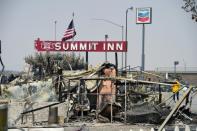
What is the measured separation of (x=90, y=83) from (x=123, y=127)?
7615mm

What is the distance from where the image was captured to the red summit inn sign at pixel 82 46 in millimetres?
40500

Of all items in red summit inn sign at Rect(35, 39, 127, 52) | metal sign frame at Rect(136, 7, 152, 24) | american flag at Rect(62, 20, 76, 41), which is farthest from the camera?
metal sign frame at Rect(136, 7, 152, 24)

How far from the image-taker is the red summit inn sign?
4050 centimetres

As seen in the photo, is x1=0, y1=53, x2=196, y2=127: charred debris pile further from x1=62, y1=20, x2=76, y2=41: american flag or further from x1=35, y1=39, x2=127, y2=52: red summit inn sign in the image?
x1=62, y1=20, x2=76, y2=41: american flag

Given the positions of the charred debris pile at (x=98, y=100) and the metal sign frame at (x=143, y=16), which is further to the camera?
the metal sign frame at (x=143, y=16)

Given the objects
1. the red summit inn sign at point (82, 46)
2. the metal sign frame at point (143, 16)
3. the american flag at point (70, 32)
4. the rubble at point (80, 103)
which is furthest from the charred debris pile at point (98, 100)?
the metal sign frame at point (143, 16)

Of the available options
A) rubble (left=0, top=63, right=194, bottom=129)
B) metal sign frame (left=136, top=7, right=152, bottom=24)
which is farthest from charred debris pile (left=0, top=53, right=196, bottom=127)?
metal sign frame (left=136, top=7, right=152, bottom=24)

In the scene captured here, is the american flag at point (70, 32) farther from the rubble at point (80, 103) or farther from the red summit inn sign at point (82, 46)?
the rubble at point (80, 103)

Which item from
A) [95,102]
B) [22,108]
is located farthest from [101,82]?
[22,108]

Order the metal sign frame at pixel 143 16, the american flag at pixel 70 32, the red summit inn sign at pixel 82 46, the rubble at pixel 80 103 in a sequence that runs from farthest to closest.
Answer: the metal sign frame at pixel 143 16, the american flag at pixel 70 32, the red summit inn sign at pixel 82 46, the rubble at pixel 80 103

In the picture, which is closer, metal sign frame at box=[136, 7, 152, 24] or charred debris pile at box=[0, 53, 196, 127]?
charred debris pile at box=[0, 53, 196, 127]

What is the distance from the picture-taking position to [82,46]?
137 feet

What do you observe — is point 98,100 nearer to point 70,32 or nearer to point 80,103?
point 80,103

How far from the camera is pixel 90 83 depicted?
84.5 feet
